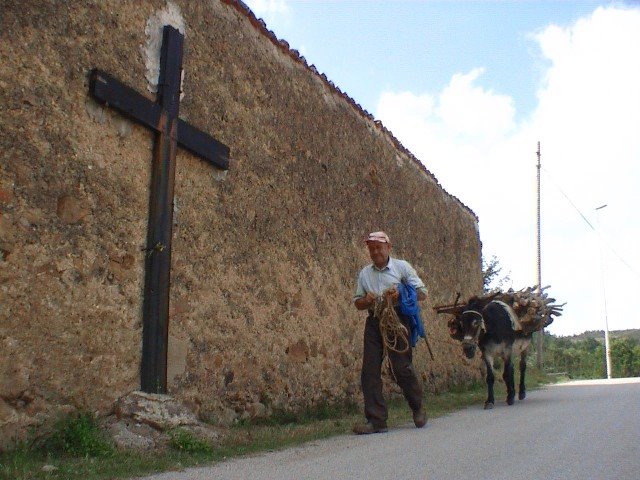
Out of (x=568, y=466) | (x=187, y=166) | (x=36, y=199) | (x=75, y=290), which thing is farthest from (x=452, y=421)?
(x=36, y=199)

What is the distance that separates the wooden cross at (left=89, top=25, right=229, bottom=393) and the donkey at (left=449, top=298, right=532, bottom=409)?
481 centimetres

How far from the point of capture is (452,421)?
6938 mm

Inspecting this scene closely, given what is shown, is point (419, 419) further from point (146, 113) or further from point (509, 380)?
point (146, 113)

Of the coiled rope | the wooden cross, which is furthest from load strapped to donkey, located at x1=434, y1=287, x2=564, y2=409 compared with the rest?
the wooden cross

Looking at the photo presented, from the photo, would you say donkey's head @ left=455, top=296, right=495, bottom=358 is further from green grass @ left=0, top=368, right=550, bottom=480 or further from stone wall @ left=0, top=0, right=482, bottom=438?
green grass @ left=0, top=368, right=550, bottom=480

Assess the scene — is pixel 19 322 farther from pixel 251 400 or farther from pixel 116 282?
pixel 251 400

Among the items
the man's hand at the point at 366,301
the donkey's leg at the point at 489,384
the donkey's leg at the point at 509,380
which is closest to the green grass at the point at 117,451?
the man's hand at the point at 366,301

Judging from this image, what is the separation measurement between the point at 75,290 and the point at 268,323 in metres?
2.39

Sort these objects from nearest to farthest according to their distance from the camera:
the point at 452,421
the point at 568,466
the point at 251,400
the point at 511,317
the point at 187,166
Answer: the point at 568,466
the point at 187,166
the point at 251,400
the point at 452,421
the point at 511,317

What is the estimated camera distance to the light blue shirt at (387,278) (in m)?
6.50

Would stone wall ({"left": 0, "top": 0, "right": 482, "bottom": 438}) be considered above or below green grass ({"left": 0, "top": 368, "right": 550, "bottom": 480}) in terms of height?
→ above

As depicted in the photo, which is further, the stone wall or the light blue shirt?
the light blue shirt

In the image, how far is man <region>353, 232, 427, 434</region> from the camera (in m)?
6.24

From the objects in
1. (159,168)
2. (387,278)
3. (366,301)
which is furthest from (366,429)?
(159,168)
